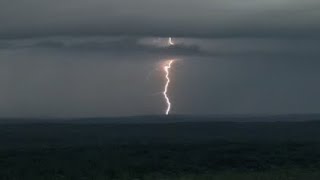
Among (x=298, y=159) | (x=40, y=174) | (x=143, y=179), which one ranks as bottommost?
(x=143, y=179)

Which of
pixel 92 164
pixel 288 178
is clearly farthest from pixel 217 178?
pixel 92 164

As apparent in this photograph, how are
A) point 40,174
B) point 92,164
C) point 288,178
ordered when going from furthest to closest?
point 92,164 → point 40,174 → point 288,178

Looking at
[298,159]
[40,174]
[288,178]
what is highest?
[298,159]

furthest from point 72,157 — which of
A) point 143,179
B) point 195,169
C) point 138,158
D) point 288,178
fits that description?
point 288,178

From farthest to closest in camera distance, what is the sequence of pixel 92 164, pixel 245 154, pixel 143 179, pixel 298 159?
1. pixel 245 154
2. pixel 298 159
3. pixel 92 164
4. pixel 143 179

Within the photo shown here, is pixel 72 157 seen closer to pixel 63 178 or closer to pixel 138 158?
pixel 138 158

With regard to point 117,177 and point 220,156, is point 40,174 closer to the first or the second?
point 117,177

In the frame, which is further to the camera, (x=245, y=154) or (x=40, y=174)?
(x=245, y=154)

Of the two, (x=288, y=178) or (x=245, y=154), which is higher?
(x=245, y=154)

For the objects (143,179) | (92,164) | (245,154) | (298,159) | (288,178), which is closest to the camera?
(288,178)
